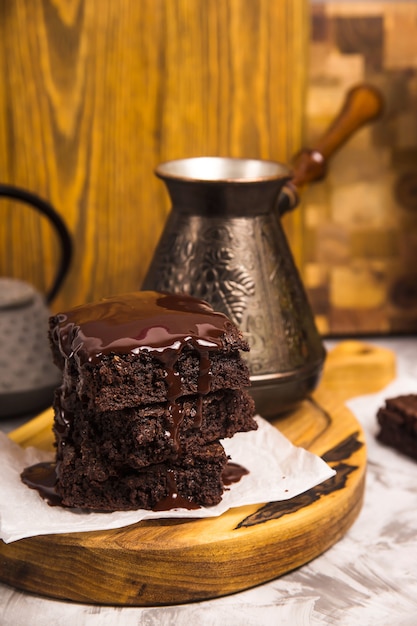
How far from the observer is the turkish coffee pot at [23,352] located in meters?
1.64

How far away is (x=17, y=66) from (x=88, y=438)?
3.26 ft

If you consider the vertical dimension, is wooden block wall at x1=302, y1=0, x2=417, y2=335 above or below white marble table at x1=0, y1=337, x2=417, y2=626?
above

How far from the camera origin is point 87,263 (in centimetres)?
200

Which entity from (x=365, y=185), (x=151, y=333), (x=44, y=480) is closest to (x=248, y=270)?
(x=151, y=333)

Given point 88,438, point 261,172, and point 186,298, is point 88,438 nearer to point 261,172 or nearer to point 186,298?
point 186,298

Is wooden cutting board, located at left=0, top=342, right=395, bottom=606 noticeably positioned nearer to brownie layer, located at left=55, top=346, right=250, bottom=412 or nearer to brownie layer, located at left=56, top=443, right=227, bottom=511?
brownie layer, located at left=56, top=443, right=227, bottom=511

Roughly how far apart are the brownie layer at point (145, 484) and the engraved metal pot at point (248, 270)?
25 centimetres

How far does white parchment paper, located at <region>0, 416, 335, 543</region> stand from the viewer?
1151mm

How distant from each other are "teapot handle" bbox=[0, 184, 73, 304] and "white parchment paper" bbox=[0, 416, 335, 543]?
0.52 metres

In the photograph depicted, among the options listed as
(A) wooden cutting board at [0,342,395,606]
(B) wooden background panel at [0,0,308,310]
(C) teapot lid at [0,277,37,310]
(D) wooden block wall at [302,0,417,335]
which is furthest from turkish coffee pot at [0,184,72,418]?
(D) wooden block wall at [302,0,417,335]

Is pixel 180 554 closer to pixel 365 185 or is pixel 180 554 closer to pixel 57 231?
pixel 57 231

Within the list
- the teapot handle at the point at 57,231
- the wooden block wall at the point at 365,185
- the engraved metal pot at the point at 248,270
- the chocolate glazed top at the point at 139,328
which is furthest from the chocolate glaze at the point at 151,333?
the wooden block wall at the point at 365,185

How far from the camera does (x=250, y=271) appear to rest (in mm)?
1464

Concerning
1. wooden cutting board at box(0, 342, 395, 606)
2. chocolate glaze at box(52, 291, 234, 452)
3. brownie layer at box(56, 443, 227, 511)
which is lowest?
wooden cutting board at box(0, 342, 395, 606)
